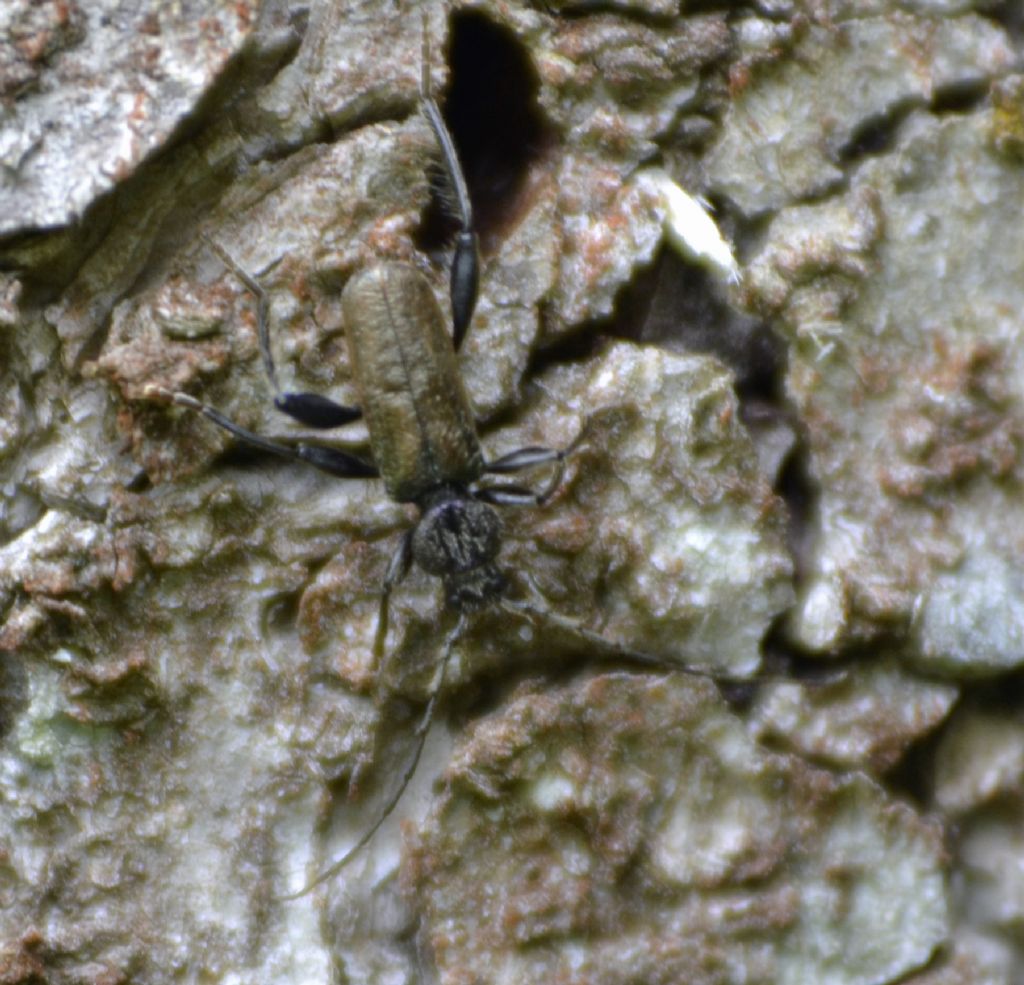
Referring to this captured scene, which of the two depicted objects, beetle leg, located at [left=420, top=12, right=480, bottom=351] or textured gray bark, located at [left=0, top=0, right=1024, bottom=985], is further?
beetle leg, located at [left=420, top=12, right=480, bottom=351]

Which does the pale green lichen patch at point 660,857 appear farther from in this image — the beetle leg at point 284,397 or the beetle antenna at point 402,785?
the beetle leg at point 284,397

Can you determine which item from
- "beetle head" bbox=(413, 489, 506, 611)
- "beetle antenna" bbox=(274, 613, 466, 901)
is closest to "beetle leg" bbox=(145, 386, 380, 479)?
"beetle head" bbox=(413, 489, 506, 611)

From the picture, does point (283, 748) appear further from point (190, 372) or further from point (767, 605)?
point (767, 605)

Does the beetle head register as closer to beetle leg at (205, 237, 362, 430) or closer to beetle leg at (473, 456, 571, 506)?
beetle leg at (473, 456, 571, 506)

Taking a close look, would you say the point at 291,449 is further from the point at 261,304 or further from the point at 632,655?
the point at 632,655

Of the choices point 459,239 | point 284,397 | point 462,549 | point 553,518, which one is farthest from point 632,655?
point 459,239
